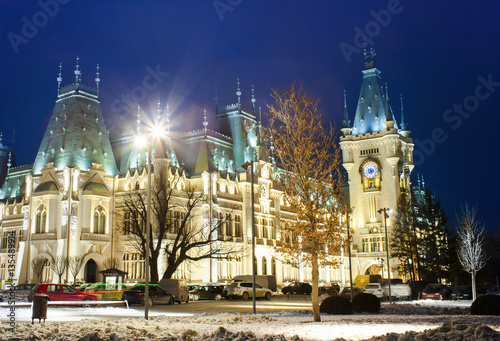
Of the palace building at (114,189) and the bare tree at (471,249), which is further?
the palace building at (114,189)

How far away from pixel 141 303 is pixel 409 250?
148ft

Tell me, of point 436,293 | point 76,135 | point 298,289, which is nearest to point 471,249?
point 436,293

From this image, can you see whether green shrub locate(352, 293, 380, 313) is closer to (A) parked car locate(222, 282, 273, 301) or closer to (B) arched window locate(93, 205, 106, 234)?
(A) parked car locate(222, 282, 273, 301)

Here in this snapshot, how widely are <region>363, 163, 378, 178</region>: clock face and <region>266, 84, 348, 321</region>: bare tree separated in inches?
3084

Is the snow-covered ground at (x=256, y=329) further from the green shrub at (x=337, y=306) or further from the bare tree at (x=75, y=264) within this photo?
the bare tree at (x=75, y=264)

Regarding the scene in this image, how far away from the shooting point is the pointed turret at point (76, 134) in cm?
6831

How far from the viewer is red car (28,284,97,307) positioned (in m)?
35.8

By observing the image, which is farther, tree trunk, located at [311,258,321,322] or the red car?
the red car

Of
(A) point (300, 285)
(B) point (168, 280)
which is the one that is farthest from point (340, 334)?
(A) point (300, 285)

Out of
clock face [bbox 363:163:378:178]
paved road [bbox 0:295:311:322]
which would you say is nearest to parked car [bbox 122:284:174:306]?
paved road [bbox 0:295:311:322]

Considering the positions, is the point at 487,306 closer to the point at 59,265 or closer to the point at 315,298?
the point at 315,298

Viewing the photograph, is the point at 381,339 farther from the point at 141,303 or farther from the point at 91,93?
the point at 91,93

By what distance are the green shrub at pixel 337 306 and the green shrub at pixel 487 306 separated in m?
5.59

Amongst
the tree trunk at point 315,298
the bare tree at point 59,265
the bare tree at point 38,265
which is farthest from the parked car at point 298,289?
the tree trunk at point 315,298
